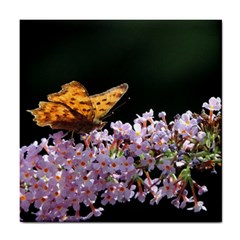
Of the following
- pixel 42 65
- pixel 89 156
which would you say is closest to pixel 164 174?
pixel 89 156

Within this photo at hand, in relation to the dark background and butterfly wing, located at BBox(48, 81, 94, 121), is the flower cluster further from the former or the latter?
the dark background

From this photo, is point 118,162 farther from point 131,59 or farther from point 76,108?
point 131,59

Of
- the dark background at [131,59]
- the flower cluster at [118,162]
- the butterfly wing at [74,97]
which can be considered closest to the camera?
the flower cluster at [118,162]

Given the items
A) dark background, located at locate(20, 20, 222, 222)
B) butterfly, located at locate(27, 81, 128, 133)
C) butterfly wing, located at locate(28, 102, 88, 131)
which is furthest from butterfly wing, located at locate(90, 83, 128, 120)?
dark background, located at locate(20, 20, 222, 222)

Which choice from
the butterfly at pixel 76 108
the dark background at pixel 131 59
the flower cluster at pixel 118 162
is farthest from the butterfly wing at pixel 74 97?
the dark background at pixel 131 59

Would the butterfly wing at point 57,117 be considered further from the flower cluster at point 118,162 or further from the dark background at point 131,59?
the dark background at point 131,59

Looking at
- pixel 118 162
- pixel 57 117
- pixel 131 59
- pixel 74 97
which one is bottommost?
pixel 118 162

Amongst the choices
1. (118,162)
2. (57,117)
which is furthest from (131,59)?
(118,162)
